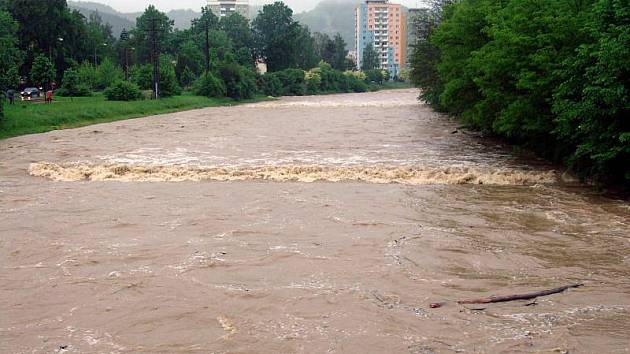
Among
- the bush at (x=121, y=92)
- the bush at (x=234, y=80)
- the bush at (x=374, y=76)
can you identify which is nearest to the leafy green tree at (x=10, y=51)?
the bush at (x=121, y=92)

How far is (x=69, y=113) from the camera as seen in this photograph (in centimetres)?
4097

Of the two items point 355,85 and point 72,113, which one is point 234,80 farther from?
point 355,85

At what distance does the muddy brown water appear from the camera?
26.7 ft

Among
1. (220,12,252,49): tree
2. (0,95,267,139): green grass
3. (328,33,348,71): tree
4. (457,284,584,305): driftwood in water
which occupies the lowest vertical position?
(457,284,584,305): driftwood in water

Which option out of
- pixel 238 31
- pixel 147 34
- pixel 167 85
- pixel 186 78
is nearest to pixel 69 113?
pixel 167 85

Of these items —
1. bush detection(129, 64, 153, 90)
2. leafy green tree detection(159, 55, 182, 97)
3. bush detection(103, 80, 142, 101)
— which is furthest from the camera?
bush detection(129, 64, 153, 90)

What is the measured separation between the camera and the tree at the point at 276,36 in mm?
108812

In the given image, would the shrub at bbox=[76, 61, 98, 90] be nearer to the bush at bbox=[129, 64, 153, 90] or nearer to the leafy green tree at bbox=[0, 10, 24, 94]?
the bush at bbox=[129, 64, 153, 90]

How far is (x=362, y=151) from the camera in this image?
2650 centimetres

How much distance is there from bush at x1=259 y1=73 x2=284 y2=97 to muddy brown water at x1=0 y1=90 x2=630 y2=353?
212 feet

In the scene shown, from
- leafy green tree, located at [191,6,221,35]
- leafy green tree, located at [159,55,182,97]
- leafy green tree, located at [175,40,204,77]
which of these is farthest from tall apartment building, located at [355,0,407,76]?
leafy green tree, located at [159,55,182,97]

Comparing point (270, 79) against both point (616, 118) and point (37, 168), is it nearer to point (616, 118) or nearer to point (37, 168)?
point (37, 168)

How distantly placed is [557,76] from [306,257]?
11.2 m

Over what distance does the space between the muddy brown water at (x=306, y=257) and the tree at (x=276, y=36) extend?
287 feet
